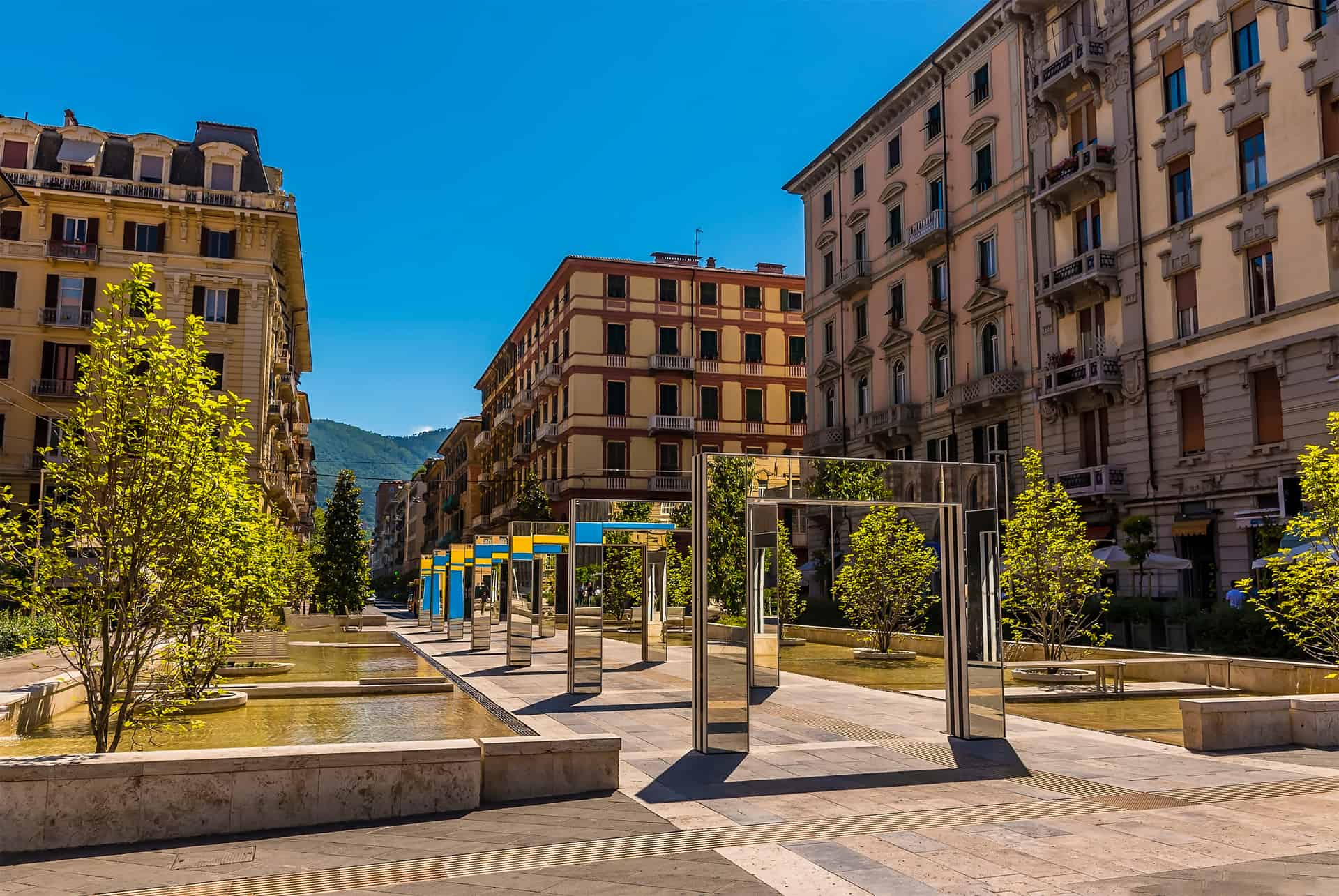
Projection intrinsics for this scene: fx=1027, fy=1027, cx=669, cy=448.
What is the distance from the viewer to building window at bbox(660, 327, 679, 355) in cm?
5697

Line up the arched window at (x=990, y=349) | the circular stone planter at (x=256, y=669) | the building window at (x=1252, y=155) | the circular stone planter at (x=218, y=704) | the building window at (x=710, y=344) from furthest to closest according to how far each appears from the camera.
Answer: the building window at (x=710, y=344) → the arched window at (x=990, y=349) → the building window at (x=1252, y=155) → the circular stone planter at (x=256, y=669) → the circular stone planter at (x=218, y=704)

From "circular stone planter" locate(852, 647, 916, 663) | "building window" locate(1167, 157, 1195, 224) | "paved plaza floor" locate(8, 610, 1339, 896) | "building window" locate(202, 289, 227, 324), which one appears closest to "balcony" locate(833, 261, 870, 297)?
"building window" locate(1167, 157, 1195, 224)

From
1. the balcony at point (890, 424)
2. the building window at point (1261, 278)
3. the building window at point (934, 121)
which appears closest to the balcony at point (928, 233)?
the building window at point (934, 121)

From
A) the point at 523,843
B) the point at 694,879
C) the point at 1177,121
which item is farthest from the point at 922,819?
the point at 1177,121

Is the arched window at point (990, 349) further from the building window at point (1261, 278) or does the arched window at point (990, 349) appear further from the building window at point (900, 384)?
the building window at point (1261, 278)

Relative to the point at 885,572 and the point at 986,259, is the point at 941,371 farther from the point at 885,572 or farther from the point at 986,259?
the point at 885,572

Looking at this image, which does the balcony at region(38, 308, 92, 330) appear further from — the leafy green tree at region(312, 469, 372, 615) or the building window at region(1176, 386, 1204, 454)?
the building window at region(1176, 386, 1204, 454)

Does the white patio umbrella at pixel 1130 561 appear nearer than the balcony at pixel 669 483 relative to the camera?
Yes

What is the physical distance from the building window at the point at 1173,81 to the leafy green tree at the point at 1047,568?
630 inches

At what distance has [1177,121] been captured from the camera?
2902 centimetres

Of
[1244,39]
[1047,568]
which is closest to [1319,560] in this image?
[1047,568]

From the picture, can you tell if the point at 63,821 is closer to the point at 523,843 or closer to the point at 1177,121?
the point at 523,843

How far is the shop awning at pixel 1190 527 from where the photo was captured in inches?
1073

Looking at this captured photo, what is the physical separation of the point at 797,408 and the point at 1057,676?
42201mm
